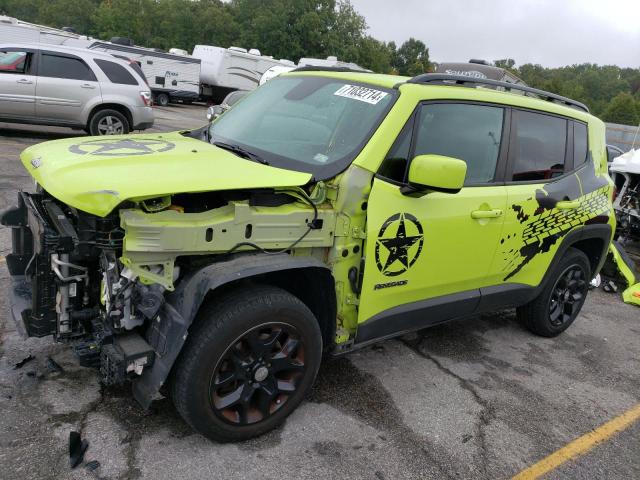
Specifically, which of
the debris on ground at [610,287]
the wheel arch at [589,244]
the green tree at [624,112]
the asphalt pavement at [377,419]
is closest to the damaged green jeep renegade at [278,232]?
the asphalt pavement at [377,419]

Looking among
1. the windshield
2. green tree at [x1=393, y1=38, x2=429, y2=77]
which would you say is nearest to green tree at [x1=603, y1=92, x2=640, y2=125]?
the windshield

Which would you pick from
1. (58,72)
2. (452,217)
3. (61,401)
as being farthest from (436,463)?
(58,72)

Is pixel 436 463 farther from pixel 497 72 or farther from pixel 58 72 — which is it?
pixel 497 72

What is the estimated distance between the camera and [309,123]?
322 cm

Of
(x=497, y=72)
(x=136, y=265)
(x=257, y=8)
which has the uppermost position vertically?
(x=257, y=8)

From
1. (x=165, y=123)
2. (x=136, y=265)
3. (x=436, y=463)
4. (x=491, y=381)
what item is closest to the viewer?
(x=136, y=265)

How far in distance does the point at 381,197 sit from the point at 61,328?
1733 millimetres

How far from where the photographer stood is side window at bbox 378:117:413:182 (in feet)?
9.55

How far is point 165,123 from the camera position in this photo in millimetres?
16703

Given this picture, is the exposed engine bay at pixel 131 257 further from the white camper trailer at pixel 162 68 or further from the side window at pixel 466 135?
the white camper trailer at pixel 162 68

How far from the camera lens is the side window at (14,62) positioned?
974 cm

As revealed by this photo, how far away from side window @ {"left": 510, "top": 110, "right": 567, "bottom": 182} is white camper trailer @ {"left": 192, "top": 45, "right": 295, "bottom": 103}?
23.5 m

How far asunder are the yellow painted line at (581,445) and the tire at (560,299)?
3.17 feet

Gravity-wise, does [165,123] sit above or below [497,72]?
below
